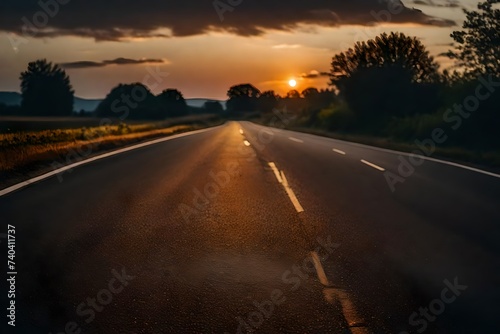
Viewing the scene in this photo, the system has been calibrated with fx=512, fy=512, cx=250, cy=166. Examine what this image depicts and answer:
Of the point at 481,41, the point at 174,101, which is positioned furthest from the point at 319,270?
the point at 174,101

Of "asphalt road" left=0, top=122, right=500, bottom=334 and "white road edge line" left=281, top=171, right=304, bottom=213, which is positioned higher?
"asphalt road" left=0, top=122, right=500, bottom=334

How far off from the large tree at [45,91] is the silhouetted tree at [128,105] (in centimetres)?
677

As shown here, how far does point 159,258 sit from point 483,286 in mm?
3460

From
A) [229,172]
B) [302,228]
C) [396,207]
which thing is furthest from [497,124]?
[302,228]

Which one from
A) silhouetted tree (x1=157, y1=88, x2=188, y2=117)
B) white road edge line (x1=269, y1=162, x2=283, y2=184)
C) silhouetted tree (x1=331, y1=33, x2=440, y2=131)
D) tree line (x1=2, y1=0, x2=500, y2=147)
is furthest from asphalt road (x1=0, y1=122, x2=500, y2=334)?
silhouetted tree (x1=157, y1=88, x2=188, y2=117)

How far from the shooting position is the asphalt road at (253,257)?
427cm

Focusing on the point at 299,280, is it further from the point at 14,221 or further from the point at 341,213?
the point at 14,221

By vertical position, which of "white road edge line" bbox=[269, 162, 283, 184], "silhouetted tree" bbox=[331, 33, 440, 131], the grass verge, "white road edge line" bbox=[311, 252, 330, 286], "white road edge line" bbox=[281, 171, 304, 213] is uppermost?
"silhouetted tree" bbox=[331, 33, 440, 131]

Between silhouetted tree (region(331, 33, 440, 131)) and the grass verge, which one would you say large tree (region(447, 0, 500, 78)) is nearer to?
silhouetted tree (region(331, 33, 440, 131))

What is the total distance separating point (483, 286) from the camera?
16.9ft

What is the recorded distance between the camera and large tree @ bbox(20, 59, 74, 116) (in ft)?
306

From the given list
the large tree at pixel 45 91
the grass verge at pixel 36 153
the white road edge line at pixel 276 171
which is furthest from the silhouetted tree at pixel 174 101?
the white road edge line at pixel 276 171

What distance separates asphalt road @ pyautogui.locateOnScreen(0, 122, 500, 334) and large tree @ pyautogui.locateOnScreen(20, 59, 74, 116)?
88.5 metres

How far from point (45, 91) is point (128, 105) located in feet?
64.2
